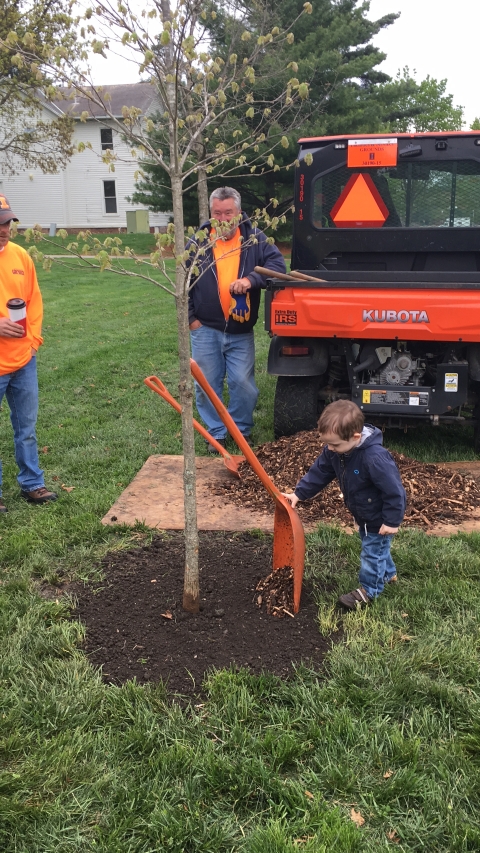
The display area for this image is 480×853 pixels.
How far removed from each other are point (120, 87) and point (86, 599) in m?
37.9

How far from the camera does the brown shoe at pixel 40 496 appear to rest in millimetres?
4559

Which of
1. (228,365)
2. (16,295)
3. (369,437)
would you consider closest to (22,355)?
(16,295)

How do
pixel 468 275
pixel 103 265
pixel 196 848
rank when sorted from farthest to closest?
1. pixel 468 275
2. pixel 103 265
3. pixel 196 848

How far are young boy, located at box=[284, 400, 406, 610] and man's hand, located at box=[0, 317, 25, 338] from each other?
2.09m

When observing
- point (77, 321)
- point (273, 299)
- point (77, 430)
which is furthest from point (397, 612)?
point (77, 321)

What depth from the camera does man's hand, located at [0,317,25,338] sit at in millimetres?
4234

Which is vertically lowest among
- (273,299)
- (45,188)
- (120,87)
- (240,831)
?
(240,831)

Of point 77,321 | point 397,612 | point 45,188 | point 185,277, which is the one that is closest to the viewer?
point 185,277

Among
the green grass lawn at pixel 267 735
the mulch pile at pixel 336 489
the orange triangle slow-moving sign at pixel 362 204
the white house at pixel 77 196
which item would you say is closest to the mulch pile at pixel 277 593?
the green grass lawn at pixel 267 735

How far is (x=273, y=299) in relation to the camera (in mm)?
4852

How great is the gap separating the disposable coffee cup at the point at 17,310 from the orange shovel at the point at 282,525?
70.7 inches

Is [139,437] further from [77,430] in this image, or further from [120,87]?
[120,87]

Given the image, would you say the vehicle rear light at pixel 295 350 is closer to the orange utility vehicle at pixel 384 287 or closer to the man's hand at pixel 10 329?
the orange utility vehicle at pixel 384 287

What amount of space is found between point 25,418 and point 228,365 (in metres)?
1.66
